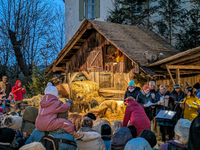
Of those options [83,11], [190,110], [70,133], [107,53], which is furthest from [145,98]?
[83,11]

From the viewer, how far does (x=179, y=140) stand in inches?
153

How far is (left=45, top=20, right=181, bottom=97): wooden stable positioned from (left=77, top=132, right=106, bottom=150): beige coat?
6547mm

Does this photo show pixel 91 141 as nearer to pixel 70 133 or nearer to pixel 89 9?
pixel 70 133

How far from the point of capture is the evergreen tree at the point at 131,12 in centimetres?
1831

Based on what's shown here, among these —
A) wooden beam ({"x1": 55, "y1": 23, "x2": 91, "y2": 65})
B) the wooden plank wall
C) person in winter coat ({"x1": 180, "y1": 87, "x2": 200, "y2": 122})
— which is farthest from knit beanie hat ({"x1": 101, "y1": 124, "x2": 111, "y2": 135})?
wooden beam ({"x1": 55, "y1": 23, "x2": 91, "y2": 65})

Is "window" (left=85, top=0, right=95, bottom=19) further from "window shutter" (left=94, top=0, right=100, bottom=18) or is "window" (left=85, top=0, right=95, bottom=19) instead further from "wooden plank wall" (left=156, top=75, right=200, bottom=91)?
"wooden plank wall" (left=156, top=75, right=200, bottom=91)

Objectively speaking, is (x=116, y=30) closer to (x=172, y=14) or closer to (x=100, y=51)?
(x=100, y=51)

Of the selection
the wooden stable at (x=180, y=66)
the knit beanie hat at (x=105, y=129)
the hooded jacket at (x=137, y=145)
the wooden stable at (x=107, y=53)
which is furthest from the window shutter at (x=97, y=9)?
the hooded jacket at (x=137, y=145)

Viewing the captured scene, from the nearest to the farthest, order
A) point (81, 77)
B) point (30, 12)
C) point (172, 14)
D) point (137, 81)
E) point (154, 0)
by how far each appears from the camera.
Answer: point (137, 81) → point (81, 77) → point (172, 14) → point (154, 0) → point (30, 12)

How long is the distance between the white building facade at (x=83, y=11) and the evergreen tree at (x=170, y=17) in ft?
13.3

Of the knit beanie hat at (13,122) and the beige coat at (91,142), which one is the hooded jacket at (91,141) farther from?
the knit beanie hat at (13,122)

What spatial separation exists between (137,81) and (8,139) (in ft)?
26.5

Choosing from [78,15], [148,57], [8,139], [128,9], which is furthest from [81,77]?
[8,139]

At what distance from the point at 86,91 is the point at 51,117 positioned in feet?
28.5
